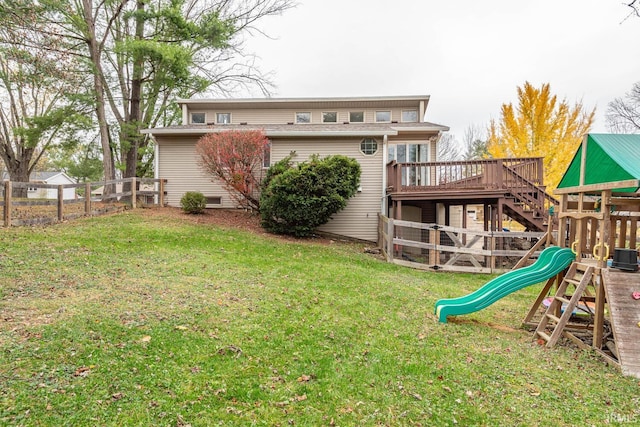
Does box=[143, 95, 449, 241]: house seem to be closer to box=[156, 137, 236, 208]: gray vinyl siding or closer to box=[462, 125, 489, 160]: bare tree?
box=[156, 137, 236, 208]: gray vinyl siding

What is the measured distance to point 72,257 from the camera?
6266 millimetres

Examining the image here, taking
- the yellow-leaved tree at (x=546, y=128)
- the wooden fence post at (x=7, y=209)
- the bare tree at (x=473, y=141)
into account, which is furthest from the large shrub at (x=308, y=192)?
the bare tree at (x=473, y=141)

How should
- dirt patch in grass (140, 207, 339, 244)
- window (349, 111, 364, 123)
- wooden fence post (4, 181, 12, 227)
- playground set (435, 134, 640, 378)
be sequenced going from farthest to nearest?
1. window (349, 111, 364, 123)
2. dirt patch in grass (140, 207, 339, 244)
3. wooden fence post (4, 181, 12, 227)
4. playground set (435, 134, 640, 378)

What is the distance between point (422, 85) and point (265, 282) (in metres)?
48.9

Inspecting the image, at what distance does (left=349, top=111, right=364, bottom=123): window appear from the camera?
A: 16.3 m

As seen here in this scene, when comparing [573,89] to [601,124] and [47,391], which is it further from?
[47,391]

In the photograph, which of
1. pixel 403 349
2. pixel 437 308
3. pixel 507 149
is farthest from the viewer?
pixel 507 149

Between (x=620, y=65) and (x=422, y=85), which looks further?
(x=422, y=85)

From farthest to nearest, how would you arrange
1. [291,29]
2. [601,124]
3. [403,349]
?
[601,124] < [291,29] < [403,349]

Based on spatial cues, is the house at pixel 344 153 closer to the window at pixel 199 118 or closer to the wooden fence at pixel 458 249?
the window at pixel 199 118

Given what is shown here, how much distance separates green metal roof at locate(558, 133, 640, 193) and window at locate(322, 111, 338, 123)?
40.7 ft

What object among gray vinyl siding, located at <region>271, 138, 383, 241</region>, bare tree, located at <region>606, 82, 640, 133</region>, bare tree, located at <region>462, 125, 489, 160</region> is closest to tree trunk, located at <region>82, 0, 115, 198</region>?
gray vinyl siding, located at <region>271, 138, 383, 241</region>

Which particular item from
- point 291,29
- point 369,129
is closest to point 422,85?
point 291,29

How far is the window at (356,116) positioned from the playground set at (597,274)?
464 inches
